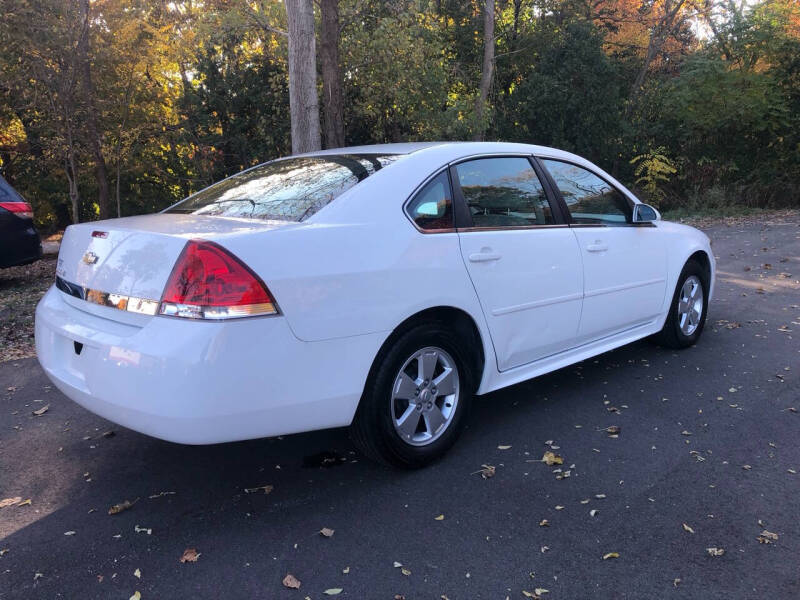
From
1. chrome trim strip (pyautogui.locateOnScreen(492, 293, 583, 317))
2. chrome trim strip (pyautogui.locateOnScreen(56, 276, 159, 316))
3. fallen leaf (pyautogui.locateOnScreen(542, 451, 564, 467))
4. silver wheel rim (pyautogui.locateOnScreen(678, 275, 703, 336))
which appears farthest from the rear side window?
silver wheel rim (pyautogui.locateOnScreen(678, 275, 703, 336))

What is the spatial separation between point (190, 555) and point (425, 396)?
4.28ft

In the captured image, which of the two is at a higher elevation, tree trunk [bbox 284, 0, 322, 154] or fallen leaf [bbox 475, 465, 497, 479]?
tree trunk [bbox 284, 0, 322, 154]

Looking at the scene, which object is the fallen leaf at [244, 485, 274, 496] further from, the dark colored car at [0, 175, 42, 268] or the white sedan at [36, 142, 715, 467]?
the dark colored car at [0, 175, 42, 268]

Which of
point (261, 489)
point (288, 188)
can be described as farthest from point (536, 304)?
point (261, 489)

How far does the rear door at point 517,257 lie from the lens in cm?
351

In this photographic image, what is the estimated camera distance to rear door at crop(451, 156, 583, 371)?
3510mm

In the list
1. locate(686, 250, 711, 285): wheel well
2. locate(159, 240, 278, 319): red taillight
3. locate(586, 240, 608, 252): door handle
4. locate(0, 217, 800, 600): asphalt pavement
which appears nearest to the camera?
locate(0, 217, 800, 600): asphalt pavement

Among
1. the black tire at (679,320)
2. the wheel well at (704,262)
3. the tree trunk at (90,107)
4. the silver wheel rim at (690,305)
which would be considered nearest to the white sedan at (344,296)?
the black tire at (679,320)

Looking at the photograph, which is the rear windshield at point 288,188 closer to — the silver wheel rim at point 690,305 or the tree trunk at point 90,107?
the silver wheel rim at point 690,305

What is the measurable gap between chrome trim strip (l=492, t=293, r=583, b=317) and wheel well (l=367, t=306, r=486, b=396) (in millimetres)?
172

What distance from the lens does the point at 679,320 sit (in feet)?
17.1

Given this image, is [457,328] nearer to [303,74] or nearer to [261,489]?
→ [261,489]

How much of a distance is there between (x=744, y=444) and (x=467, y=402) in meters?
1.55

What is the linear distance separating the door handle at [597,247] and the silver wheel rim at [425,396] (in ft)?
4.51
